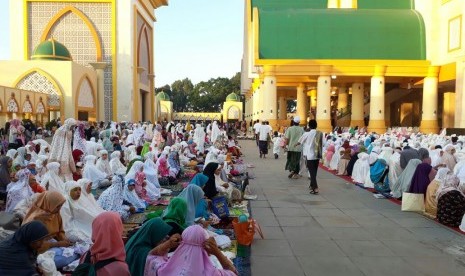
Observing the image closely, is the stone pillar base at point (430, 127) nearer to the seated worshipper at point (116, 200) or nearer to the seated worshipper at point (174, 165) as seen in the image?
the seated worshipper at point (174, 165)

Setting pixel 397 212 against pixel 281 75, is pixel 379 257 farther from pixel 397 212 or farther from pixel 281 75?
pixel 281 75

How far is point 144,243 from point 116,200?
3.15m

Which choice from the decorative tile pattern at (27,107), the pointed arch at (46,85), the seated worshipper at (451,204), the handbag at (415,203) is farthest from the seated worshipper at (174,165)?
the pointed arch at (46,85)

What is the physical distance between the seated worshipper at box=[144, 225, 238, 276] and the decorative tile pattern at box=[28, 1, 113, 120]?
26.0 metres

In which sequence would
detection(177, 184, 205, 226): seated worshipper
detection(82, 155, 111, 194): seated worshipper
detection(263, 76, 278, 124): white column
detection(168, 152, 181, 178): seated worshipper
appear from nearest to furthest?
1. detection(177, 184, 205, 226): seated worshipper
2. detection(82, 155, 111, 194): seated worshipper
3. detection(168, 152, 181, 178): seated worshipper
4. detection(263, 76, 278, 124): white column

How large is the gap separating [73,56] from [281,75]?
1376 centimetres

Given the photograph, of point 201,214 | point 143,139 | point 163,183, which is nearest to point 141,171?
point 163,183

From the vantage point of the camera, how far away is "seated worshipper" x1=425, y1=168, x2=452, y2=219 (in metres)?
6.31

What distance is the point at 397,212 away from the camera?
21.7ft

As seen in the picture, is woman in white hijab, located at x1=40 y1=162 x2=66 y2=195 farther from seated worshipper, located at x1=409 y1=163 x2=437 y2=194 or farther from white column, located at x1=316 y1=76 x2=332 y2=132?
white column, located at x1=316 y1=76 x2=332 y2=132

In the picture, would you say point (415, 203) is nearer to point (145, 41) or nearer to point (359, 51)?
point (359, 51)

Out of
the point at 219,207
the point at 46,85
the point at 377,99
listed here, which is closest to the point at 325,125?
the point at 377,99

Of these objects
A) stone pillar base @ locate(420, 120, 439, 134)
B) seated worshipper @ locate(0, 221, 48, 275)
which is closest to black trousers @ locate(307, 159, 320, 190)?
seated worshipper @ locate(0, 221, 48, 275)

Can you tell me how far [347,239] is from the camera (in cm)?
517
